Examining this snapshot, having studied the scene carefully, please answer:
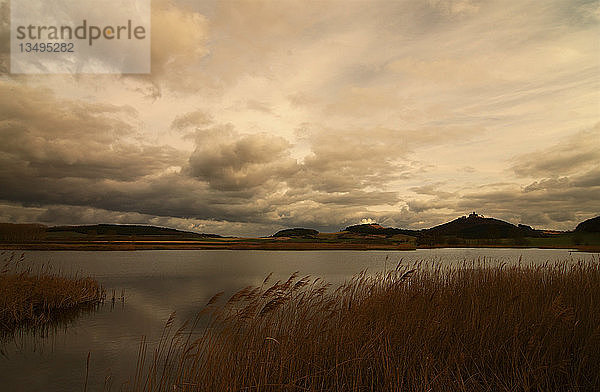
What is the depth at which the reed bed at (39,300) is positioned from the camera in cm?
1312

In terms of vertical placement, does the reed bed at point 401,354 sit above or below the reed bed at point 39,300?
above

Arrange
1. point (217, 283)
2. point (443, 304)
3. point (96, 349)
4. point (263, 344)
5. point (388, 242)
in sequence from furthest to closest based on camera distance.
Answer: point (388, 242) < point (217, 283) < point (96, 349) < point (443, 304) < point (263, 344)

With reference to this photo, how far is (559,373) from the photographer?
6.35 metres

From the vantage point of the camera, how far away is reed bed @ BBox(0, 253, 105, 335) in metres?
13.1

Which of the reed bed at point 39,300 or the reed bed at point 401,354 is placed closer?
the reed bed at point 401,354

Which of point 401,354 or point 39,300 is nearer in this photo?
point 401,354

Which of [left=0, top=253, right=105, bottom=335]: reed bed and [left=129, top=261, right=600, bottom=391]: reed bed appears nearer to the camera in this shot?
[left=129, top=261, right=600, bottom=391]: reed bed

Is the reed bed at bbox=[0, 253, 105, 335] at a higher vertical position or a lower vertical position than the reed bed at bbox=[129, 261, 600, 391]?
lower

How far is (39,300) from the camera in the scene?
49.1 feet

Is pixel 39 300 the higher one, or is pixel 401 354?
pixel 401 354

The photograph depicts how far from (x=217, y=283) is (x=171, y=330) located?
580 inches

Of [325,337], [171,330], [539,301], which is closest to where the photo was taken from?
[325,337]

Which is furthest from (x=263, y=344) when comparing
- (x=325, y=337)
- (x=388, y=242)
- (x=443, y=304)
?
(x=388, y=242)

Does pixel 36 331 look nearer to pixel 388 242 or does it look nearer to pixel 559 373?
pixel 559 373
